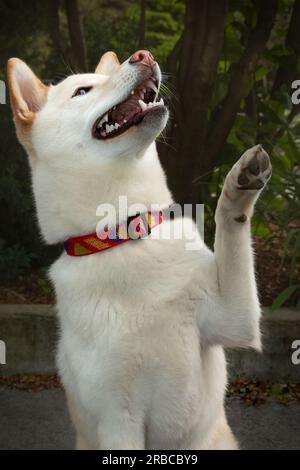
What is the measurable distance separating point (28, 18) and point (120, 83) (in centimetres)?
292

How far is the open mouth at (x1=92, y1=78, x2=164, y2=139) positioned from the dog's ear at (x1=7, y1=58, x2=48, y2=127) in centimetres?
32

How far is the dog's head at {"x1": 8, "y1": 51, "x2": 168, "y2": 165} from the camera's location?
2.37 meters

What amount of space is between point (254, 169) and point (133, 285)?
0.59m

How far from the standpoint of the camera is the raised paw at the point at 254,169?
202 centimetres

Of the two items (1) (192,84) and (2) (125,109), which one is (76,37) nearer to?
(1) (192,84)

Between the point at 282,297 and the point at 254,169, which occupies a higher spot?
the point at 254,169

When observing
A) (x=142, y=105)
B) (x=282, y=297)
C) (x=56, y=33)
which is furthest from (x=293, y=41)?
(x=142, y=105)

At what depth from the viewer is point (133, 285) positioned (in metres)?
2.39

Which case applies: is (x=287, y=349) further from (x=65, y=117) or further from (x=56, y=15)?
(x=56, y=15)

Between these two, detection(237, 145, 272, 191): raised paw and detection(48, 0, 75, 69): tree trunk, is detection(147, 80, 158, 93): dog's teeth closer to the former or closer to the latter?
detection(237, 145, 272, 191): raised paw

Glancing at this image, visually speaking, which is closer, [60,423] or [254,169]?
[254,169]

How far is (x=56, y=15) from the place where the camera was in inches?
199

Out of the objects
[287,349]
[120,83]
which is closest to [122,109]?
[120,83]

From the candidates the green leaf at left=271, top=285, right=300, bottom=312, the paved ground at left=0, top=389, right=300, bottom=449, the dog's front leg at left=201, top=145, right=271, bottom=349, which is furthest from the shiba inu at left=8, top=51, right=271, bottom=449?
the green leaf at left=271, top=285, right=300, bottom=312
